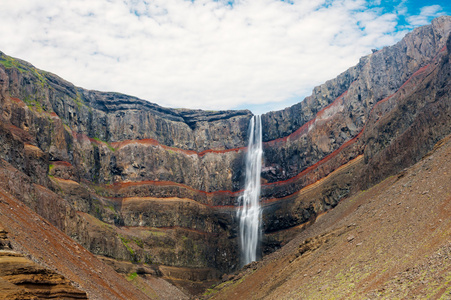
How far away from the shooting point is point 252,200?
7462 cm

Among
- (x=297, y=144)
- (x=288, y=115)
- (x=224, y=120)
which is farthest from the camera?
(x=224, y=120)

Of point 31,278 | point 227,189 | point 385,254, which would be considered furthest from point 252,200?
point 31,278

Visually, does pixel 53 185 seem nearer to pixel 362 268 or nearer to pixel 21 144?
pixel 21 144

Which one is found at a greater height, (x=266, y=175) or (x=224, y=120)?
(x=224, y=120)

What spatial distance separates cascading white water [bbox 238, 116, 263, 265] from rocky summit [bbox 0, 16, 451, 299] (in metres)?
1.44

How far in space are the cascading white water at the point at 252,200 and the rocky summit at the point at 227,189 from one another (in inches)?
56.9

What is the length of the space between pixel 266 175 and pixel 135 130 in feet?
98.9

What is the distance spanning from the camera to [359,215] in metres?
32.8

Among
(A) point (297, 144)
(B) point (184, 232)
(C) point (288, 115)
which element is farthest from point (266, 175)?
(B) point (184, 232)

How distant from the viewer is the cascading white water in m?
67.2

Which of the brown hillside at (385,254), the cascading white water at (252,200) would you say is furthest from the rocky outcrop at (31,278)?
the cascading white water at (252,200)

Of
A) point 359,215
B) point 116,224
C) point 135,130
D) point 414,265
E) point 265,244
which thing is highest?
point 135,130

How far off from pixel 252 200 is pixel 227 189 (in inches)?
267

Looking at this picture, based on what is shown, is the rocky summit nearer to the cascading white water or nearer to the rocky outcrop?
the rocky outcrop
